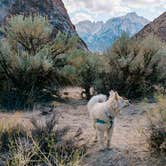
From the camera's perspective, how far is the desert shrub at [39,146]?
26.5 feet

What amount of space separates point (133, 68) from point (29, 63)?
10.5 feet

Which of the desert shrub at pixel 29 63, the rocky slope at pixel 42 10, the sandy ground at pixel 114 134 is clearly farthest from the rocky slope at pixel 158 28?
the sandy ground at pixel 114 134

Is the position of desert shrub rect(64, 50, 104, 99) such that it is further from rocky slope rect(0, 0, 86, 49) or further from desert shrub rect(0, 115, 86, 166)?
rocky slope rect(0, 0, 86, 49)

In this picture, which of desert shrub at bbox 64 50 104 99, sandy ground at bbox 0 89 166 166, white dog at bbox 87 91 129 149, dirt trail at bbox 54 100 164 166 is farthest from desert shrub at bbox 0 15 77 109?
white dog at bbox 87 91 129 149

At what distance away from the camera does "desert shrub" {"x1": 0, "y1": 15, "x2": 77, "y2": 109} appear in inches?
527

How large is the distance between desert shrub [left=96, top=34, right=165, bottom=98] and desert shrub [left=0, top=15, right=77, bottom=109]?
1.39 meters

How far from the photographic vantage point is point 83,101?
14.2 m

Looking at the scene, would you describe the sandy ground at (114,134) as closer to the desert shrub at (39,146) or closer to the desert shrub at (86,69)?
the desert shrub at (39,146)

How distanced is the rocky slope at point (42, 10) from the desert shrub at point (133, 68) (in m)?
7.54

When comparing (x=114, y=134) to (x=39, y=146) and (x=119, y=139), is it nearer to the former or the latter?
(x=119, y=139)

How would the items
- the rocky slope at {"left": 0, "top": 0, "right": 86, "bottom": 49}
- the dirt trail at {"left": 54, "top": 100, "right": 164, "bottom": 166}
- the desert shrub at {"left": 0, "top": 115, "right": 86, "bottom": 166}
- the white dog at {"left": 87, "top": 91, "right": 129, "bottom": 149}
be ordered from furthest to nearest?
1. the rocky slope at {"left": 0, "top": 0, "right": 86, "bottom": 49}
2. the white dog at {"left": 87, "top": 91, "right": 129, "bottom": 149}
3. the dirt trail at {"left": 54, "top": 100, "right": 164, "bottom": 166}
4. the desert shrub at {"left": 0, "top": 115, "right": 86, "bottom": 166}

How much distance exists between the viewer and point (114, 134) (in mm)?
9922

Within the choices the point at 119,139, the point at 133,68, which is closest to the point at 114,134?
the point at 119,139

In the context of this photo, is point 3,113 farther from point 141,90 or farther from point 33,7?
point 33,7
